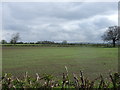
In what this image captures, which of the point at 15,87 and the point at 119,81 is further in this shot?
the point at 119,81

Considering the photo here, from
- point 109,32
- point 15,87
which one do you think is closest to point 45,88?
point 15,87

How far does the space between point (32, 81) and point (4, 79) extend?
0.79 ft

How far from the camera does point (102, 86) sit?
1.34m

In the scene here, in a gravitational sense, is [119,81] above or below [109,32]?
below

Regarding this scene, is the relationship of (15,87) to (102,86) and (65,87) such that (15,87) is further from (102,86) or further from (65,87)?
(102,86)

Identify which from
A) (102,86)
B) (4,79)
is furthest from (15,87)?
(102,86)

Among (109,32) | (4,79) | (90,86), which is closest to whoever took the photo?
(90,86)

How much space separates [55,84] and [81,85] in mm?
228

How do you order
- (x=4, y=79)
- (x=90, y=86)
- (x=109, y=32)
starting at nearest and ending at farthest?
(x=90, y=86) < (x=4, y=79) < (x=109, y=32)

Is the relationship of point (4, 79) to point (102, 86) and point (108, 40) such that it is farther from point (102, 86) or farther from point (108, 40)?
point (108, 40)

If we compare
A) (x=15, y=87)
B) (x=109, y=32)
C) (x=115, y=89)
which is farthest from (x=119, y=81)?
(x=109, y=32)

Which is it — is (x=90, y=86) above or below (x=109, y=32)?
below

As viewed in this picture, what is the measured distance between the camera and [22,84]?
1.32 meters

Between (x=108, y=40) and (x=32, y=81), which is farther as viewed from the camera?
(x=108, y=40)
